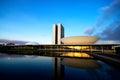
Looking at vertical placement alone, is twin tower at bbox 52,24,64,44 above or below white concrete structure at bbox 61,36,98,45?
A: above

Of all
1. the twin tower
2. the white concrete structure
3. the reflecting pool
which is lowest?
the reflecting pool

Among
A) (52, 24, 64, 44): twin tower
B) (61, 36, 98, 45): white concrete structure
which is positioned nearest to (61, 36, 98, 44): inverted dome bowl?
(61, 36, 98, 45): white concrete structure

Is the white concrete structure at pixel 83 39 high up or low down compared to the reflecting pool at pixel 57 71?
up

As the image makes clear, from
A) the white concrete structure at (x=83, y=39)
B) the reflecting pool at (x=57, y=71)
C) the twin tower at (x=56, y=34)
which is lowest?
the reflecting pool at (x=57, y=71)

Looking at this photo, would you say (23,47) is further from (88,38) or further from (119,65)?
(119,65)

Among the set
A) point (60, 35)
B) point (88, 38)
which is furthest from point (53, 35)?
point (88, 38)

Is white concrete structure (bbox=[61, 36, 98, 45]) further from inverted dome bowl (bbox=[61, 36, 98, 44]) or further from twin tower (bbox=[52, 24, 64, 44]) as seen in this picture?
twin tower (bbox=[52, 24, 64, 44])

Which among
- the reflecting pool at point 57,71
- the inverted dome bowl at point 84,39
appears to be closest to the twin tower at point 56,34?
the inverted dome bowl at point 84,39

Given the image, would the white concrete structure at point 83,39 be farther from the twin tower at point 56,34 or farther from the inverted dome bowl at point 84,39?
the twin tower at point 56,34

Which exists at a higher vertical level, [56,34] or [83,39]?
[56,34]

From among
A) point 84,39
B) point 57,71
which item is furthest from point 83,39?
point 57,71

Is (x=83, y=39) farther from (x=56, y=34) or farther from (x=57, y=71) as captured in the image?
(x=57, y=71)

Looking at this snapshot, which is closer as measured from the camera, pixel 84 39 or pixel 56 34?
pixel 84 39

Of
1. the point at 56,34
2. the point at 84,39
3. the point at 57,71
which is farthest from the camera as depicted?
the point at 56,34
